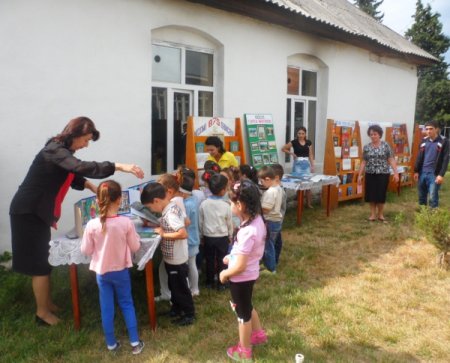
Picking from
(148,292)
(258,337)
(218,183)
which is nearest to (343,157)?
(218,183)

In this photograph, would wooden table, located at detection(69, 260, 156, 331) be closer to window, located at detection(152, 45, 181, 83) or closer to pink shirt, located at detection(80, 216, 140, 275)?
pink shirt, located at detection(80, 216, 140, 275)

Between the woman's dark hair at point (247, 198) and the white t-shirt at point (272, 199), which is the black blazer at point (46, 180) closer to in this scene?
the woman's dark hair at point (247, 198)

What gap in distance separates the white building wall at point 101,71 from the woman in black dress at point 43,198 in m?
1.62

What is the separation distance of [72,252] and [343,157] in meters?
6.41

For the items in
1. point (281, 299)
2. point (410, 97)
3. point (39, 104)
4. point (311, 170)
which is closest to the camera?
point (281, 299)

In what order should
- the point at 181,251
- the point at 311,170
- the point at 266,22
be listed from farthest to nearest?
the point at 311,170 → the point at 266,22 → the point at 181,251

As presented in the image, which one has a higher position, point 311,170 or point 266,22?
point 266,22

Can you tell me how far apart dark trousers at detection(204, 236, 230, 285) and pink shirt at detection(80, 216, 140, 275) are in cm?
126

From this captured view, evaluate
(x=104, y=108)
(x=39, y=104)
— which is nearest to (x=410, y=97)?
(x=104, y=108)

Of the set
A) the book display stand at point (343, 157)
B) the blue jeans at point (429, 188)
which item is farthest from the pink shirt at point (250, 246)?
the book display stand at point (343, 157)

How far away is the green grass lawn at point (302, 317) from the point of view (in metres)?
3.19

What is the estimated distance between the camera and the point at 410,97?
11961 mm

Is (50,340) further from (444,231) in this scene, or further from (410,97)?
(410,97)

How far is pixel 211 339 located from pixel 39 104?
3368 mm
